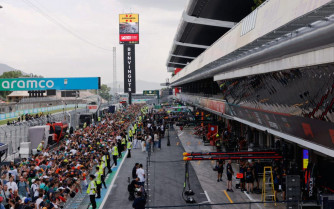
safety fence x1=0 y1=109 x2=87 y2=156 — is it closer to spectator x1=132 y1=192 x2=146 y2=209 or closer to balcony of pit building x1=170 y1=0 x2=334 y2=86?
spectator x1=132 y1=192 x2=146 y2=209

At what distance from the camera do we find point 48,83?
167ft

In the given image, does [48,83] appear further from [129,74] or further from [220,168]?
[129,74]

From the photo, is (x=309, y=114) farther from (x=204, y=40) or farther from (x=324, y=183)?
(x=204, y=40)

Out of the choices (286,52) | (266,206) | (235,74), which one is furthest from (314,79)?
(235,74)

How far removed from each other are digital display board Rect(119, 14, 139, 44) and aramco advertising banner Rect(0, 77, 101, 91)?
66798mm

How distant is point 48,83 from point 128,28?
72098 millimetres

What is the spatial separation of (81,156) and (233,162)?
9805 millimetres

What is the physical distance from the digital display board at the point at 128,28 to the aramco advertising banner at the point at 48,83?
219 feet

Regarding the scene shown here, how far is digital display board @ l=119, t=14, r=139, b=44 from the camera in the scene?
117 metres

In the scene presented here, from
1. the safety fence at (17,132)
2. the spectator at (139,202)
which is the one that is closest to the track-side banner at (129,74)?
the safety fence at (17,132)

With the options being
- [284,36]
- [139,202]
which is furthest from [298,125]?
[139,202]

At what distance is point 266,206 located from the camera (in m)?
14.1

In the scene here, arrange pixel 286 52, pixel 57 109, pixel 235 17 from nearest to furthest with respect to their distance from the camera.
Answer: pixel 286 52, pixel 235 17, pixel 57 109

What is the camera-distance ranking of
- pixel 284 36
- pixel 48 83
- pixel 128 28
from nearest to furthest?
1. pixel 284 36
2. pixel 48 83
3. pixel 128 28
